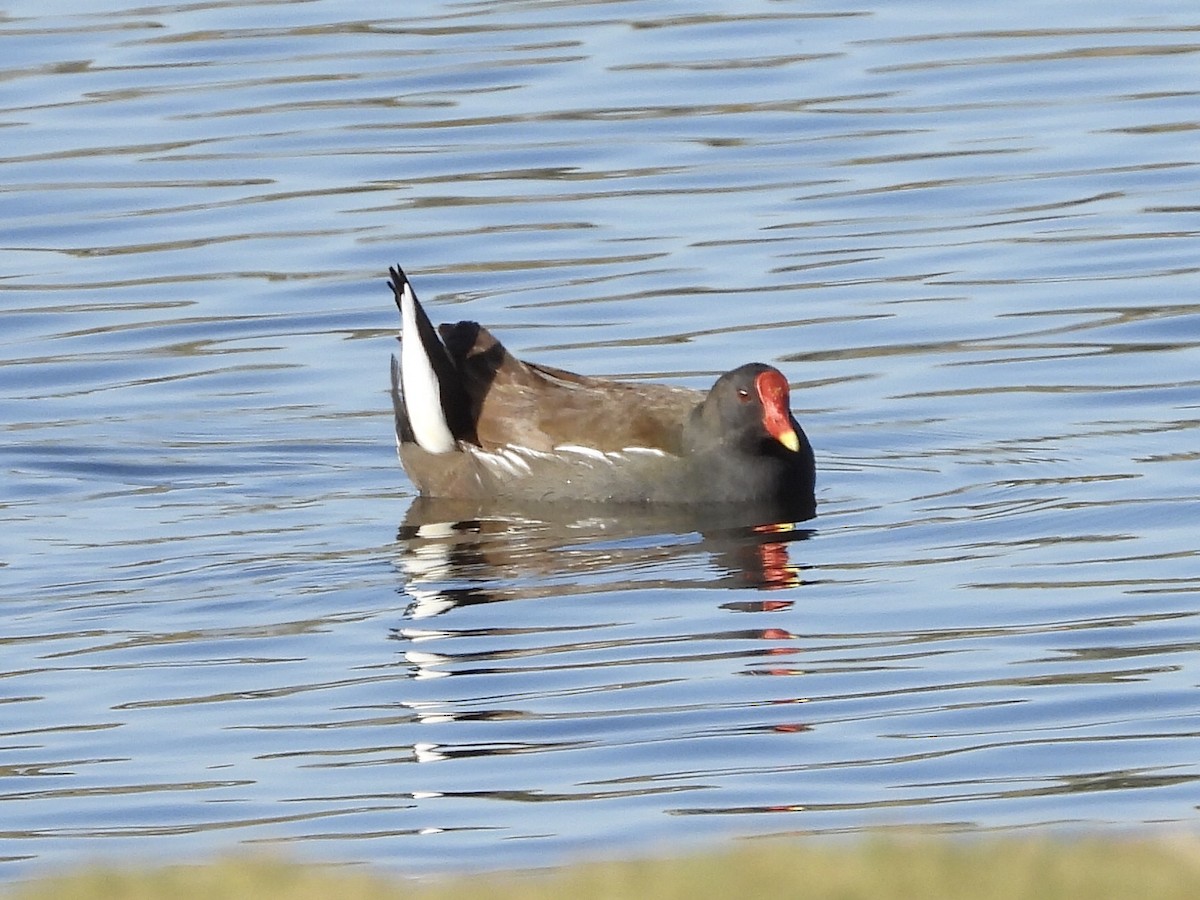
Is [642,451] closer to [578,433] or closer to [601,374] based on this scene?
[578,433]

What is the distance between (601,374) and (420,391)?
4.76 feet

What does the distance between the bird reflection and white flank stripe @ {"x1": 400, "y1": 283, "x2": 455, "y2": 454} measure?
0.27m

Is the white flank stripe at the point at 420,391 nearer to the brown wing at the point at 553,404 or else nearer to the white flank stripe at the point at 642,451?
the brown wing at the point at 553,404

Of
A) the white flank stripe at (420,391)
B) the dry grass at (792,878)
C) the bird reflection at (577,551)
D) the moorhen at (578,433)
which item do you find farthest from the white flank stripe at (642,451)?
the dry grass at (792,878)

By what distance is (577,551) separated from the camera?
414 inches

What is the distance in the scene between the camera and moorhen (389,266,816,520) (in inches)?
443

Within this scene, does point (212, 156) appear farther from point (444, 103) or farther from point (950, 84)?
point (950, 84)

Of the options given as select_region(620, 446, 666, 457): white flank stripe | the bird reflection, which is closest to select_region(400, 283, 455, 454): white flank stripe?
the bird reflection

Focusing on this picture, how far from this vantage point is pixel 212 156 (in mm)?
17688

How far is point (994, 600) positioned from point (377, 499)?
10.7 feet

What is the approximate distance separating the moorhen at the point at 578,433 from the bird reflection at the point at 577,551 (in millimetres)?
115

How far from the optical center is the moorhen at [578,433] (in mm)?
11250

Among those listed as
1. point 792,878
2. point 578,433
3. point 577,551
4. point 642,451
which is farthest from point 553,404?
point 792,878

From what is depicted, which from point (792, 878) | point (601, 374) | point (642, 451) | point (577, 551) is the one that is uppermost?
point (792, 878)
